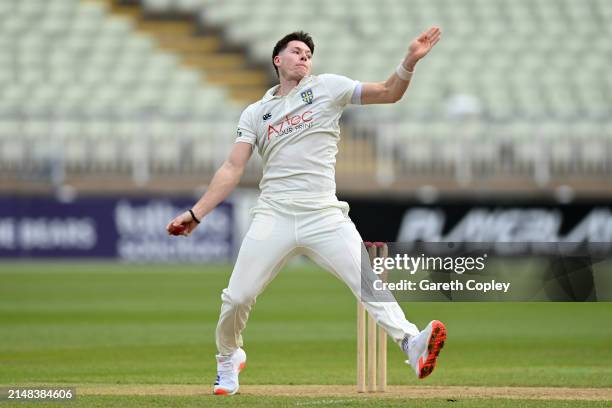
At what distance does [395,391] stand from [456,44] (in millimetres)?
21262

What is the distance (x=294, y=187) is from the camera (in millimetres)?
8391

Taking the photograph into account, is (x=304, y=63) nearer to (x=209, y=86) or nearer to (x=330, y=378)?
(x=330, y=378)

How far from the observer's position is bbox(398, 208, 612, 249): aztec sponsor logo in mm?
23531

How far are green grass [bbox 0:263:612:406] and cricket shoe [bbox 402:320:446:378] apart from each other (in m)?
1.19

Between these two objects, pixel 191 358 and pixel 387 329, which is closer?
pixel 387 329

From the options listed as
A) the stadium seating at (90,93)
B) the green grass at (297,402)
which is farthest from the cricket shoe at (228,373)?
the stadium seating at (90,93)

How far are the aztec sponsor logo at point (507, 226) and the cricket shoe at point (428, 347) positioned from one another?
15.5m

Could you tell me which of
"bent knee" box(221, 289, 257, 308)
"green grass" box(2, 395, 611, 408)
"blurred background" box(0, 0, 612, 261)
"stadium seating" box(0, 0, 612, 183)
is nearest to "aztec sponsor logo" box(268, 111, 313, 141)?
"bent knee" box(221, 289, 257, 308)

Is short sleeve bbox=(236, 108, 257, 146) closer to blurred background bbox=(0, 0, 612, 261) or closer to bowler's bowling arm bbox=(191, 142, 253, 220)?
bowler's bowling arm bbox=(191, 142, 253, 220)

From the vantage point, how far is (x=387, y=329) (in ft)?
26.7

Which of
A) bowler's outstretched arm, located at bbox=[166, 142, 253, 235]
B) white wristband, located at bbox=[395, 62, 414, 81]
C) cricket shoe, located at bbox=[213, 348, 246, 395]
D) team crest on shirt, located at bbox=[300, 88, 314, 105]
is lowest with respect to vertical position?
cricket shoe, located at bbox=[213, 348, 246, 395]

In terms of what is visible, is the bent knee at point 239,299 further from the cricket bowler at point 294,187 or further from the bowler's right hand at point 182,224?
the bowler's right hand at point 182,224

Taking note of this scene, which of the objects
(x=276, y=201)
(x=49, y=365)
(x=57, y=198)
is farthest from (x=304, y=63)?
(x=57, y=198)

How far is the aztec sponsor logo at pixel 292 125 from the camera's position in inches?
331
